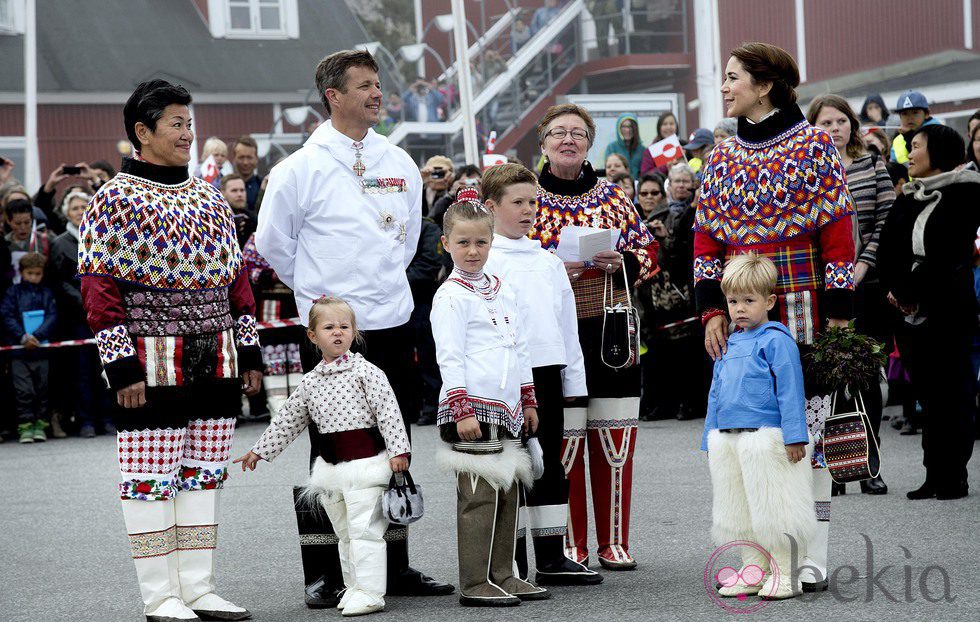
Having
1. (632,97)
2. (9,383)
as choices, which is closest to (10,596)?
(9,383)

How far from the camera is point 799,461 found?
5.36 meters

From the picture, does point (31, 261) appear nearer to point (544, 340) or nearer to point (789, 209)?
point (544, 340)

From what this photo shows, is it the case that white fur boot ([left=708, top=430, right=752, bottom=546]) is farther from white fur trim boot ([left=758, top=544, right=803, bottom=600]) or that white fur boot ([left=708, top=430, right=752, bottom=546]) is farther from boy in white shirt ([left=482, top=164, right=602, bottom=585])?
boy in white shirt ([left=482, top=164, right=602, bottom=585])

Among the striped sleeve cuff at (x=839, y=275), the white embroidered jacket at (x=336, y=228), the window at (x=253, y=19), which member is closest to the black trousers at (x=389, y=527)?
the white embroidered jacket at (x=336, y=228)

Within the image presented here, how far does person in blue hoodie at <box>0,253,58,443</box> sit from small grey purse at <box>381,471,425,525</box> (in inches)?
293

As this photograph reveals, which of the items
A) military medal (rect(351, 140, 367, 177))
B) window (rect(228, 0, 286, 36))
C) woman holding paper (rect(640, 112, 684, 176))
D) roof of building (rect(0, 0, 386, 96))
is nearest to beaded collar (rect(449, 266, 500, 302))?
military medal (rect(351, 140, 367, 177))

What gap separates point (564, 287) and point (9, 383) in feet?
25.9

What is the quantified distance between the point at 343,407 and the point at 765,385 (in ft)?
5.72

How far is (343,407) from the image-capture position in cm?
562

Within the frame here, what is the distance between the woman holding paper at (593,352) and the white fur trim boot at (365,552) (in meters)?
1.05

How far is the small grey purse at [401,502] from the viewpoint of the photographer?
550 cm

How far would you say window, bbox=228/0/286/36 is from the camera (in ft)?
92.8

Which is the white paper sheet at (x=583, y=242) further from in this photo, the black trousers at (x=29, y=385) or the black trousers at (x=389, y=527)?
the black trousers at (x=29, y=385)

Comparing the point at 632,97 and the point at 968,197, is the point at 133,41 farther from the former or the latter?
the point at 968,197
